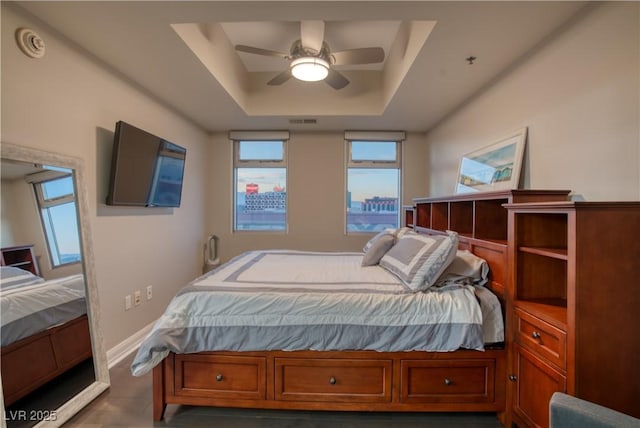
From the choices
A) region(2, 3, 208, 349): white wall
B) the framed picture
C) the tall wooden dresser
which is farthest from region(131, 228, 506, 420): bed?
region(2, 3, 208, 349): white wall

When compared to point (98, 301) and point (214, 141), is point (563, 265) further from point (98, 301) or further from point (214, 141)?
point (214, 141)

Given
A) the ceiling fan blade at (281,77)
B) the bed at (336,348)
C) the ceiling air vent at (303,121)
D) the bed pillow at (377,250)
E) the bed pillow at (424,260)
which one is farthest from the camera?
the ceiling air vent at (303,121)

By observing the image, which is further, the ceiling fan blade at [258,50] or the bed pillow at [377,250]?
the bed pillow at [377,250]

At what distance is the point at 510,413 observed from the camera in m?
1.63

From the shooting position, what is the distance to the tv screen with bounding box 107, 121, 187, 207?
2.29 m

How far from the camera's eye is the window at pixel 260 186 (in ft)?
14.3

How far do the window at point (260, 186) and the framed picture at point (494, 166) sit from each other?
253cm

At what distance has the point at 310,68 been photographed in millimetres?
2375

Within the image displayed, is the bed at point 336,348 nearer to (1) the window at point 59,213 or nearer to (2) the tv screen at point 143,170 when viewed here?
(1) the window at point 59,213

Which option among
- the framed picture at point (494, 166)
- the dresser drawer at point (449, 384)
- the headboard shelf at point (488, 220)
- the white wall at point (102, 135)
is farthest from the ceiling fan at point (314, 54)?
the dresser drawer at point (449, 384)

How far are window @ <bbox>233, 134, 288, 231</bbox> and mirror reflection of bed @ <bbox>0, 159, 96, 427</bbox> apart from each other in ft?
8.26

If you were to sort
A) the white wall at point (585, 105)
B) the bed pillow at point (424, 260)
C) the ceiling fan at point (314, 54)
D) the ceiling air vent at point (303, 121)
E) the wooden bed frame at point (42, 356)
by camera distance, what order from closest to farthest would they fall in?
the white wall at point (585, 105), the wooden bed frame at point (42, 356), the bed pillow at point (424, 260), the ceiling fan at point (314, 54), the ceiling air vent at point (303, 121)

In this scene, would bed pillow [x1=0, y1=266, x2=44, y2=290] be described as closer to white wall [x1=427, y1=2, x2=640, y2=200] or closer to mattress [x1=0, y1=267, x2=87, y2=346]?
mattress [x1=0, y1=267, x2=87, y2=346]

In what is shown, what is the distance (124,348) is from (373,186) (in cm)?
359
